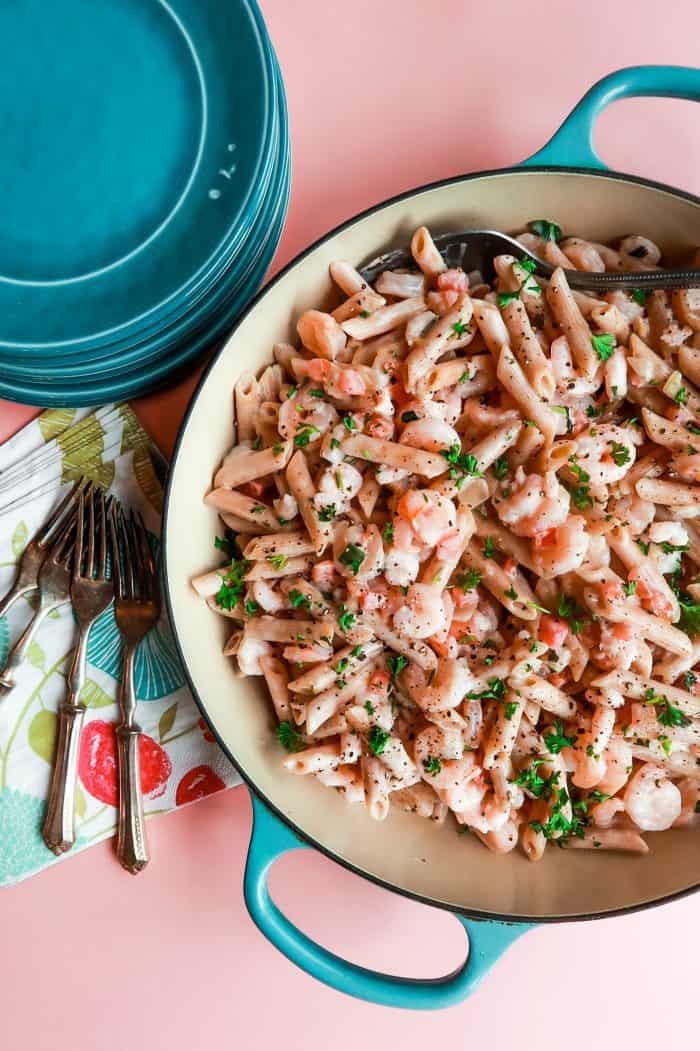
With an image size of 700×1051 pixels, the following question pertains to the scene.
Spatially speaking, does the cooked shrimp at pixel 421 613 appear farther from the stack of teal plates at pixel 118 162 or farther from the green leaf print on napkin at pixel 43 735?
the green leaf print on napkin at pixel 43 735

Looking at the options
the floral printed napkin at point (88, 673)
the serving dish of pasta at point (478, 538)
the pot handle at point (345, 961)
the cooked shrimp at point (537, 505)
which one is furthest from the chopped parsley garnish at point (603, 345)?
the pot handle at point (345, 961)

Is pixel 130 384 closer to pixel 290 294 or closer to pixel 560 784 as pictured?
pixel 290 294

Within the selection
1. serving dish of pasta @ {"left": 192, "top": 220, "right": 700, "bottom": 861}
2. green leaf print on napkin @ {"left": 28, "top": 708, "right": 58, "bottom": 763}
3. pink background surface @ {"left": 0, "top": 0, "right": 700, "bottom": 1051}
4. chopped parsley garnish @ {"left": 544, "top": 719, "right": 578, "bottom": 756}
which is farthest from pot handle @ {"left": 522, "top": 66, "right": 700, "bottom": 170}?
green leaf print on napkin @ {"left": 28, "top": 708, "right": 58, "bottom": 763}

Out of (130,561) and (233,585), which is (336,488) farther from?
(130,561)

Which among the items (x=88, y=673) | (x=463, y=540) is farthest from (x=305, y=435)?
(x=88, y=673)

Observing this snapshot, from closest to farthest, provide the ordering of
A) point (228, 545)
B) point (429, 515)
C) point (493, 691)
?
point (429, 515), point (493, 691), point (228, 545)

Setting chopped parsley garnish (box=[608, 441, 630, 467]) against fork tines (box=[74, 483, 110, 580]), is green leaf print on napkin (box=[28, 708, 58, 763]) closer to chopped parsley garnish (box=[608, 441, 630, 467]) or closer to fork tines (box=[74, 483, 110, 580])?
fork tines (box=[74, 483, 110, 580])
